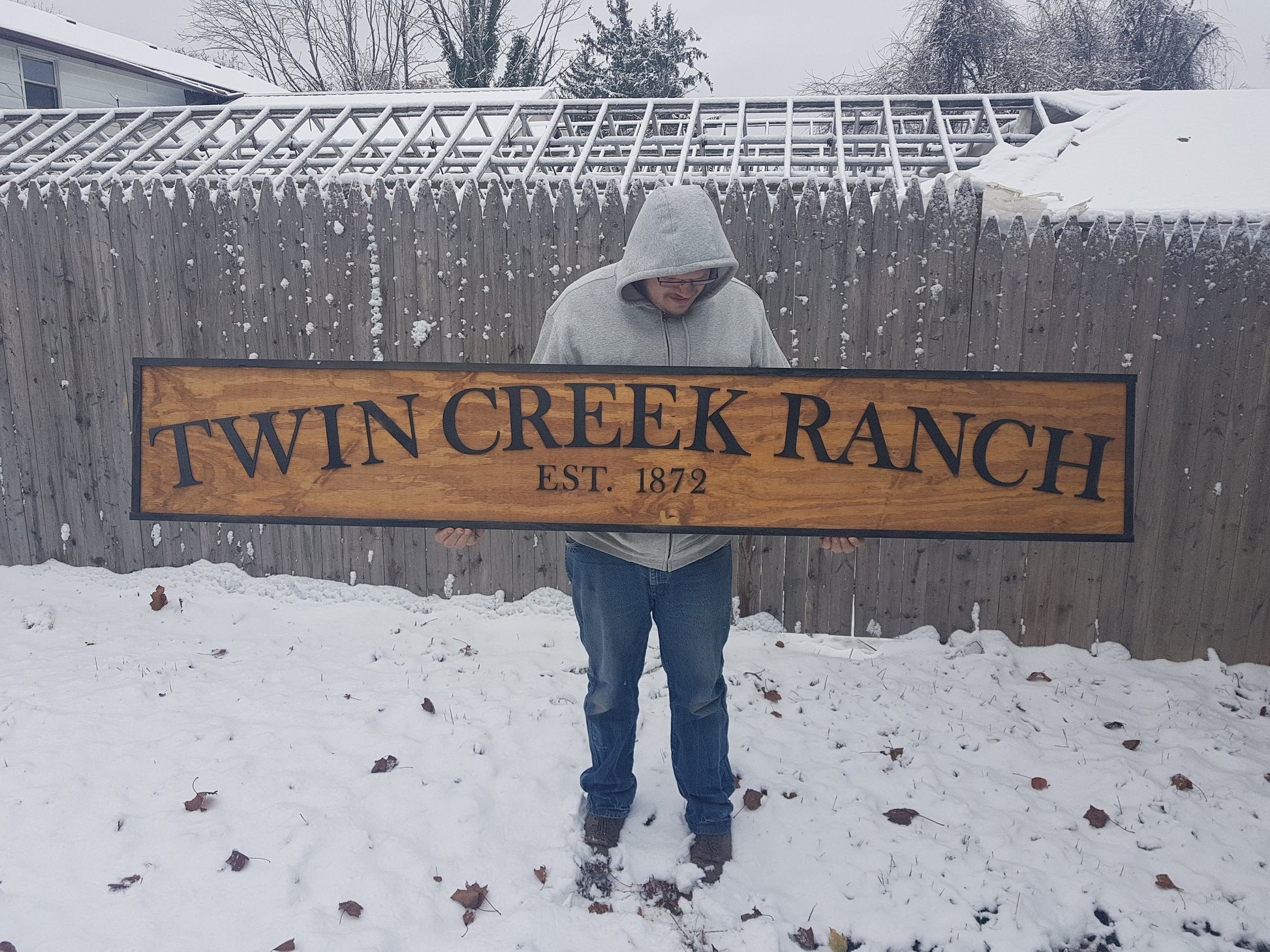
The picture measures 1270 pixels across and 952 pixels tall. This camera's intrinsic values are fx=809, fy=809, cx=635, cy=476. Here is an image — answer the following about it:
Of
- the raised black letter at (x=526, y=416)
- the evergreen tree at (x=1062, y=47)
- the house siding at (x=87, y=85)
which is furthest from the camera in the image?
the evergreen tree at (x=1062, y=47)

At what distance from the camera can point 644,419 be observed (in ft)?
8.18

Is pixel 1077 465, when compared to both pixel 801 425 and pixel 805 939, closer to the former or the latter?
pixel 801 425

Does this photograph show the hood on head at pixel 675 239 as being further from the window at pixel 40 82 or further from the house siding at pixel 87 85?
the window at pixel 40 82

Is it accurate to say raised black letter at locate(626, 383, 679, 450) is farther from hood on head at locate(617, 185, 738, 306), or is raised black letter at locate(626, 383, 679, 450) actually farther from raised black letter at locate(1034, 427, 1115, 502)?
raised black letter at locate(1034, 427, 1115, 502)

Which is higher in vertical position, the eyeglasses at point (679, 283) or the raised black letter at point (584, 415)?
the eyeglasses at point (679, 283)

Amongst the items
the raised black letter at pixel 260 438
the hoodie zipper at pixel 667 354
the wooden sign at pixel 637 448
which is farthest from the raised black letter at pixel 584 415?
the raised black letter at pixel 260 438

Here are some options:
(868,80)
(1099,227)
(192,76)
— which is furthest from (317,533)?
(868,80)

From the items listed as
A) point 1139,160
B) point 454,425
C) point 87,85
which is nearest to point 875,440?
point 454,425

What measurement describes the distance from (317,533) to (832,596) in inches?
127

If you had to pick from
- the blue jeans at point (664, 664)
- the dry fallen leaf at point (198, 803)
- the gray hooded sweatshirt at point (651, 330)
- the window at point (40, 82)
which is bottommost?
the dry fallen leaf at point (198, 803)

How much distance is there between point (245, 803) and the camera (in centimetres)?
311

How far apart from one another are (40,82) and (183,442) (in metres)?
17.6

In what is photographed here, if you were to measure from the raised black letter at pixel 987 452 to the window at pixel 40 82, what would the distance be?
18889mm

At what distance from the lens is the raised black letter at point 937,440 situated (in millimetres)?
2486
